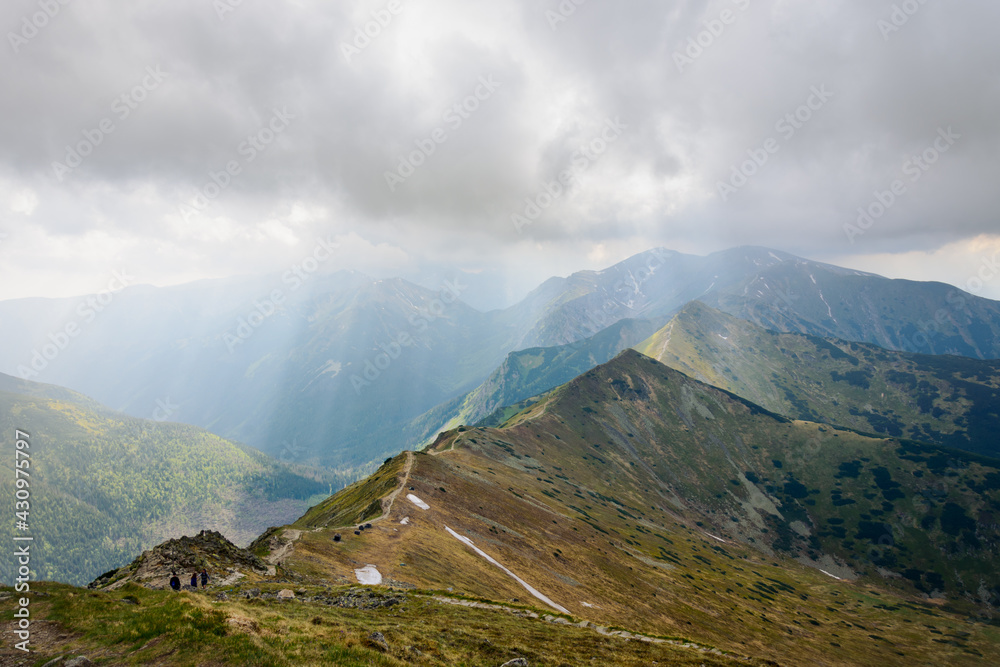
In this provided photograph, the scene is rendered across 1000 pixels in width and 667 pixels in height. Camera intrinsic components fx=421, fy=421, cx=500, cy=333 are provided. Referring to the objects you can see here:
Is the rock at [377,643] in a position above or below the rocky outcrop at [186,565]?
above

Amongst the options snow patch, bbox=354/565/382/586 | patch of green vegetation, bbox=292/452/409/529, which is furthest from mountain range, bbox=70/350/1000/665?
patch of green vegetation, bbox=292/452/409/529

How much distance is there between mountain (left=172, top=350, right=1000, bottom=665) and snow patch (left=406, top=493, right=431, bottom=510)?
0.95 metres

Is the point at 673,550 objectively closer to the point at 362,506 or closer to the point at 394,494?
the point at 394,494

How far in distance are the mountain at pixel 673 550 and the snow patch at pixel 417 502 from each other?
0.95 metres

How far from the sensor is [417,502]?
82688 mm

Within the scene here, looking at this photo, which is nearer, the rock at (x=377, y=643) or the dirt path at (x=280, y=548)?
the rock at (x=377, y=643)

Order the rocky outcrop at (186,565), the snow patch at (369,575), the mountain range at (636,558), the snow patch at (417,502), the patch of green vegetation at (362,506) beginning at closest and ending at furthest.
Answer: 1. the rocky outcrop at (186,565)
2. the mountain range at (636,558)
3. the snow patch at (369,575)
4. the patch of green vegetation at (362,506)
5. the snow patch at (417,502)

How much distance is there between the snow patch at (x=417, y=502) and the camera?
81.5 metres

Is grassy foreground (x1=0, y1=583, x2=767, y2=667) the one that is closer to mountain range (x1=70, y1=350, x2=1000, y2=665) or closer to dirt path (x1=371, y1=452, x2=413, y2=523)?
mountain range (x1=70, y1=350, x2=1000, y2=665)

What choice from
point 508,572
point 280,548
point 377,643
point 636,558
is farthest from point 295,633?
point 636,558

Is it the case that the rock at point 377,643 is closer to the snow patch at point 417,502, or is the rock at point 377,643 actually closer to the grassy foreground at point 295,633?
the grassy foreground at point 295,633

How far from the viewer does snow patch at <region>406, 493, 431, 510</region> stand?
267ft

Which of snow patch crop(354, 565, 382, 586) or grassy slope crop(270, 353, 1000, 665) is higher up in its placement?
snow patch crop(354, 565, 382, 586)

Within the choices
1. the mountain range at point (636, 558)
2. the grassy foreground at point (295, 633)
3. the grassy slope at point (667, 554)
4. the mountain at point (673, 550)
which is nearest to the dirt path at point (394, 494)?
the mountain at point (673, 550)
